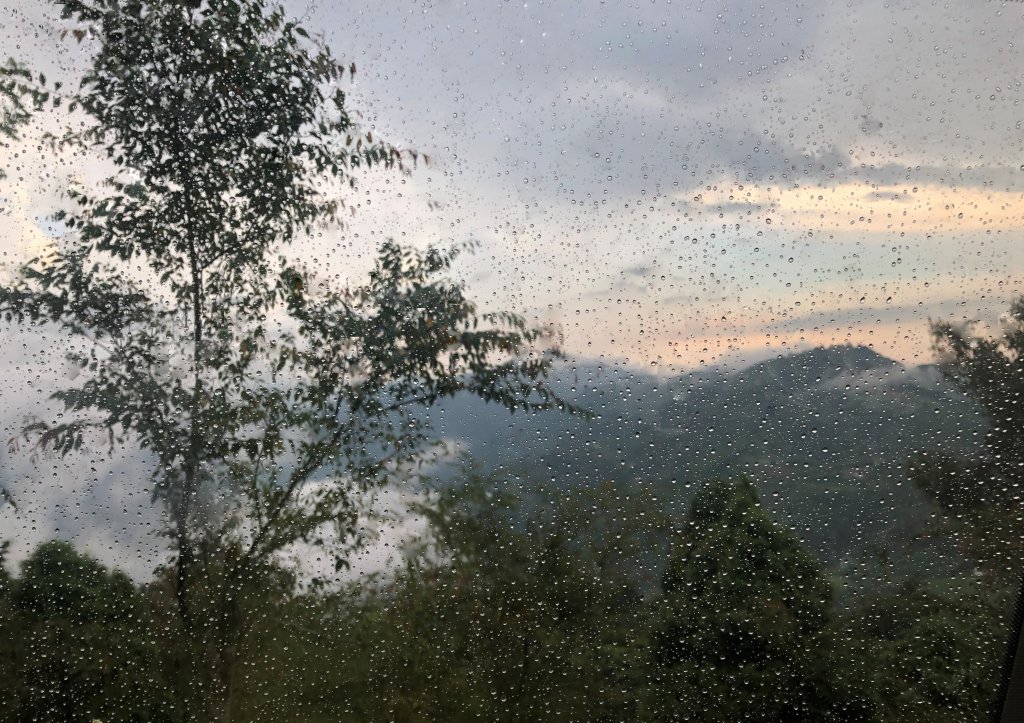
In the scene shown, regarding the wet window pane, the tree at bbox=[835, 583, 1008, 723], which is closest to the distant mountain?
the wet window pane

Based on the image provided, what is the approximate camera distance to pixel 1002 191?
1.28m

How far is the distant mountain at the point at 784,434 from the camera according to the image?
4.37ft

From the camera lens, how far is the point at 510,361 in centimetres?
141

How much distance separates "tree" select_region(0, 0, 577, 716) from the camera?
57.0 inches

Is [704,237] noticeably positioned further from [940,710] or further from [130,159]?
[130,159]

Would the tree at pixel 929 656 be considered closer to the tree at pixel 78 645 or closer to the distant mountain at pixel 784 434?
the distant mountain at pixel 784 434

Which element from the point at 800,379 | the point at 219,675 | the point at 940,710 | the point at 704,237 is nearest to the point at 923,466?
the point at 800,379

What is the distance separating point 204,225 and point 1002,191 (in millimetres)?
1431

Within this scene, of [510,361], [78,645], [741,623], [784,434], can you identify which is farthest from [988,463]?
[78,645]

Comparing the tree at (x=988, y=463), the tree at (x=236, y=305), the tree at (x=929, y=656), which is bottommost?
the tree at (x=929, y=656)

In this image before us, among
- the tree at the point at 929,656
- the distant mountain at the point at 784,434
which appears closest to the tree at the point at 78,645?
the distant mountain at the point at 784,434

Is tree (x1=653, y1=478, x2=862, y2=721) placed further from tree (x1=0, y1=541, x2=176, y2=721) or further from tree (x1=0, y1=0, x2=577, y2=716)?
tree (x1=0, y1=541, x2=176, y2=721)

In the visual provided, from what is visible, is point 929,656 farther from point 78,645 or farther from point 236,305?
point 78,645

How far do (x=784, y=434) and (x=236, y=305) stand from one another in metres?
1.05
